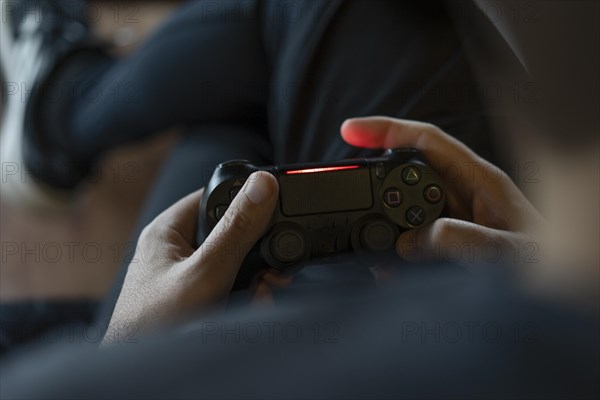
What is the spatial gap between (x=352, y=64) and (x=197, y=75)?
0.19 meters

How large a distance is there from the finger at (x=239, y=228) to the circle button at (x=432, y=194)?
0.11m

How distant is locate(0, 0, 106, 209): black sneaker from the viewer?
858 mm

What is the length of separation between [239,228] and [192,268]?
45mm

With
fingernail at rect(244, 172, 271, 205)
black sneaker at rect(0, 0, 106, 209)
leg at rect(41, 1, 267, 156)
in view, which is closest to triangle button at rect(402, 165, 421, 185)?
fingernail at rect(244, 172, 271, 205)

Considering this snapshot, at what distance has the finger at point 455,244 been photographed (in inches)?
17.1

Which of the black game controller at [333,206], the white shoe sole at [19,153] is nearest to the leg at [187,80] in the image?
the white shoe sole at [19,153]

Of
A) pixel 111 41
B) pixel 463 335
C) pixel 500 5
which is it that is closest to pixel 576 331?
pixel 463 335

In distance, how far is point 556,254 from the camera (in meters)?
0.31

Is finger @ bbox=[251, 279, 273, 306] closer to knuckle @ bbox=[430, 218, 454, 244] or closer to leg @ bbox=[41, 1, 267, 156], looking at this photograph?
knuckle @ bbox=[430, 218, 454, 244]

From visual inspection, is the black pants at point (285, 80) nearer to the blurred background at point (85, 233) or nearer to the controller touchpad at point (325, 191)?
the controller touchpad at point (325, 191)

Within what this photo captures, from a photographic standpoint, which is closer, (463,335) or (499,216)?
(463,335)

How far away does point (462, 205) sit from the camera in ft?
1.66

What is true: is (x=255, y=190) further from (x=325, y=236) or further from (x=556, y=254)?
(x=556, y=254)

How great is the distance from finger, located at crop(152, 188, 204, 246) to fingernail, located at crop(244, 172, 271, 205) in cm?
9
